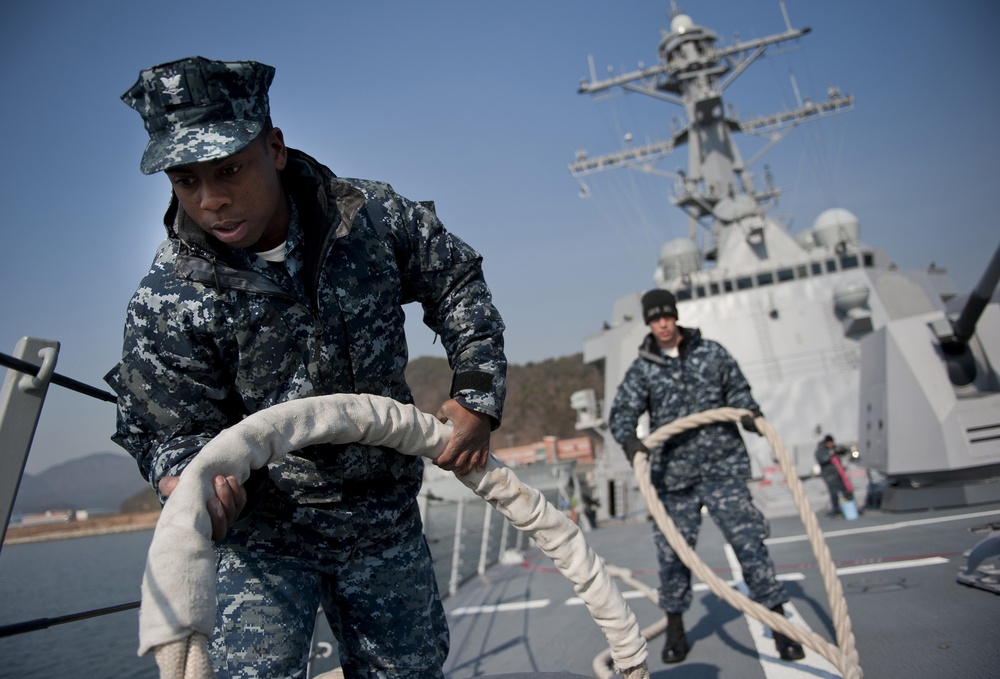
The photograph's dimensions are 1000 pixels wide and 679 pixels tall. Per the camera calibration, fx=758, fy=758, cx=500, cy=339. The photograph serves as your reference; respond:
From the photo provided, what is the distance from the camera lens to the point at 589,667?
3207 mm

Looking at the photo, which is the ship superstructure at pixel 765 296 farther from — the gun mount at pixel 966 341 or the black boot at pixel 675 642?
the black boot at pixel 675 642

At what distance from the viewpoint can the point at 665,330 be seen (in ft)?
11.9

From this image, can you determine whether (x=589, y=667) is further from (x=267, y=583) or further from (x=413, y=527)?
(x=267, y=583)

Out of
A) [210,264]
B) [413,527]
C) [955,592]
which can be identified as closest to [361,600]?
[413,527]

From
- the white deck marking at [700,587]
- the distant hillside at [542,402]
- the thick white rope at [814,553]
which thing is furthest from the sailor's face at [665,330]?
the distant hillside at [542,402]

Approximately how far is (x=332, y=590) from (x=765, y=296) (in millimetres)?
14153

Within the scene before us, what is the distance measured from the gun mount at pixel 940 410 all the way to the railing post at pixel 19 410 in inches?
246

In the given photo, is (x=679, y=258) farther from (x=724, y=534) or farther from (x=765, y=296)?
(x=724, y=534)

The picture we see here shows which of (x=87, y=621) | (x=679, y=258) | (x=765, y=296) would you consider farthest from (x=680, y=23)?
(x=87, y=621)

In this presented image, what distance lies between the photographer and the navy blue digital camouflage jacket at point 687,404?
3.50 m

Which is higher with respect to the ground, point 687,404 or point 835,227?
point 835,227

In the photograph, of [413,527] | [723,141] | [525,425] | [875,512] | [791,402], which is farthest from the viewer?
[525,425]

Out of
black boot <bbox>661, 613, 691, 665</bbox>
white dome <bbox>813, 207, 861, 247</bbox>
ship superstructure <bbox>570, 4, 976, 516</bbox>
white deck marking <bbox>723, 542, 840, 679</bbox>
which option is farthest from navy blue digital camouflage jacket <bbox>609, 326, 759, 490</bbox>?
white dome <bbox>813, 207, 861, 247</bbox>

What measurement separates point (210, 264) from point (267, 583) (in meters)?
0.65
